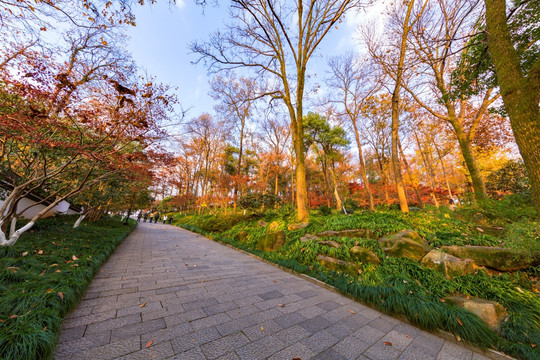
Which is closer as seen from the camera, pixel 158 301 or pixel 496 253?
pixel 158 301

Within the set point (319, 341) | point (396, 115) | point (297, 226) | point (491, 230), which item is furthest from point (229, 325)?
point (396, 115)

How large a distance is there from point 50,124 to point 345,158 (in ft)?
65.3

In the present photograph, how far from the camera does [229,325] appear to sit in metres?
2.16

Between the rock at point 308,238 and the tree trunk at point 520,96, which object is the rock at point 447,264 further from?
the rock at point 308,238

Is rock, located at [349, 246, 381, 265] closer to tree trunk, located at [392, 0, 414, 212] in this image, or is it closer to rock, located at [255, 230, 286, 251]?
rock, located at [255, 230, 286, 251]

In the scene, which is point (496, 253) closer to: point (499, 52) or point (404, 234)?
point (404, 234)

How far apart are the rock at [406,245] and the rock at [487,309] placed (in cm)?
107

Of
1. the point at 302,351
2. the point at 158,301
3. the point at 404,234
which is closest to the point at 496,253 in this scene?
the point at 404,234

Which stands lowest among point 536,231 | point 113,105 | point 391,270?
point 391,270

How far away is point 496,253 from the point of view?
9.81 feet

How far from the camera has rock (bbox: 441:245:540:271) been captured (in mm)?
2754

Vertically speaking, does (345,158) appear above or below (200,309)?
above

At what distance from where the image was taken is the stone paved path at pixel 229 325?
69.3 inches

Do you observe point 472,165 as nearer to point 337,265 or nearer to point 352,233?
point 352,233
